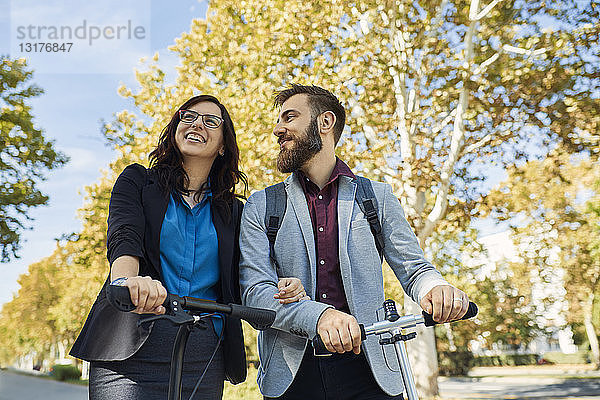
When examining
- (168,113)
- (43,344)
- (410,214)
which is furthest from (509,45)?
(43,344)

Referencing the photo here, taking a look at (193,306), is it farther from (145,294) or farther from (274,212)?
(274,212)

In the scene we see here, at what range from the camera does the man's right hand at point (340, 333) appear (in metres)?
2.31

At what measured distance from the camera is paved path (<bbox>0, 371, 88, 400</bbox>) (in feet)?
96.7

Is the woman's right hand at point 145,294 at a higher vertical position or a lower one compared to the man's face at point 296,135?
lower

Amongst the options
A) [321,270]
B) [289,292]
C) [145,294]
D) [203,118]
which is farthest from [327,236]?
[145,294]

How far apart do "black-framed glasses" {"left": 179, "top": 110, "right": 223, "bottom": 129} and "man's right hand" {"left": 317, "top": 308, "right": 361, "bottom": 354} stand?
1.42 meters

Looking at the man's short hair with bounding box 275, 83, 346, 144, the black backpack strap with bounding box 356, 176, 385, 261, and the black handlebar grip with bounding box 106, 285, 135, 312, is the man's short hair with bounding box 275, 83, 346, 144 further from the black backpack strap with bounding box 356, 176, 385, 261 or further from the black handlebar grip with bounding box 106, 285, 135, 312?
the black handlebar grip with bounding box 106, 285, 135, 312

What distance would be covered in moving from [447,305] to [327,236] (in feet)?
2.60

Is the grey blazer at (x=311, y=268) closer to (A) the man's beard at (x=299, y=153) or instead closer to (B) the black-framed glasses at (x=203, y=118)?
(A) the man's beard at (x=299, y=153)

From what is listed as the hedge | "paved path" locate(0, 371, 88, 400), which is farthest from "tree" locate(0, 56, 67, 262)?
the hedge

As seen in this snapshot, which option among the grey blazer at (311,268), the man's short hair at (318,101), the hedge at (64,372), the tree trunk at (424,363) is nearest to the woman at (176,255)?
the grey blazer at (311,268)

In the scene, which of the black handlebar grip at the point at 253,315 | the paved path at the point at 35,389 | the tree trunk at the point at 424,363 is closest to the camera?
the black handlebar grip at the point at 253,315

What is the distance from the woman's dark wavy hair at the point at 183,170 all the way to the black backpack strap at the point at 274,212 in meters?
0.25

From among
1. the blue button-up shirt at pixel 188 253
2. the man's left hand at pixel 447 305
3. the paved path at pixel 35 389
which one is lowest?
the paved path at pixel 35 389
